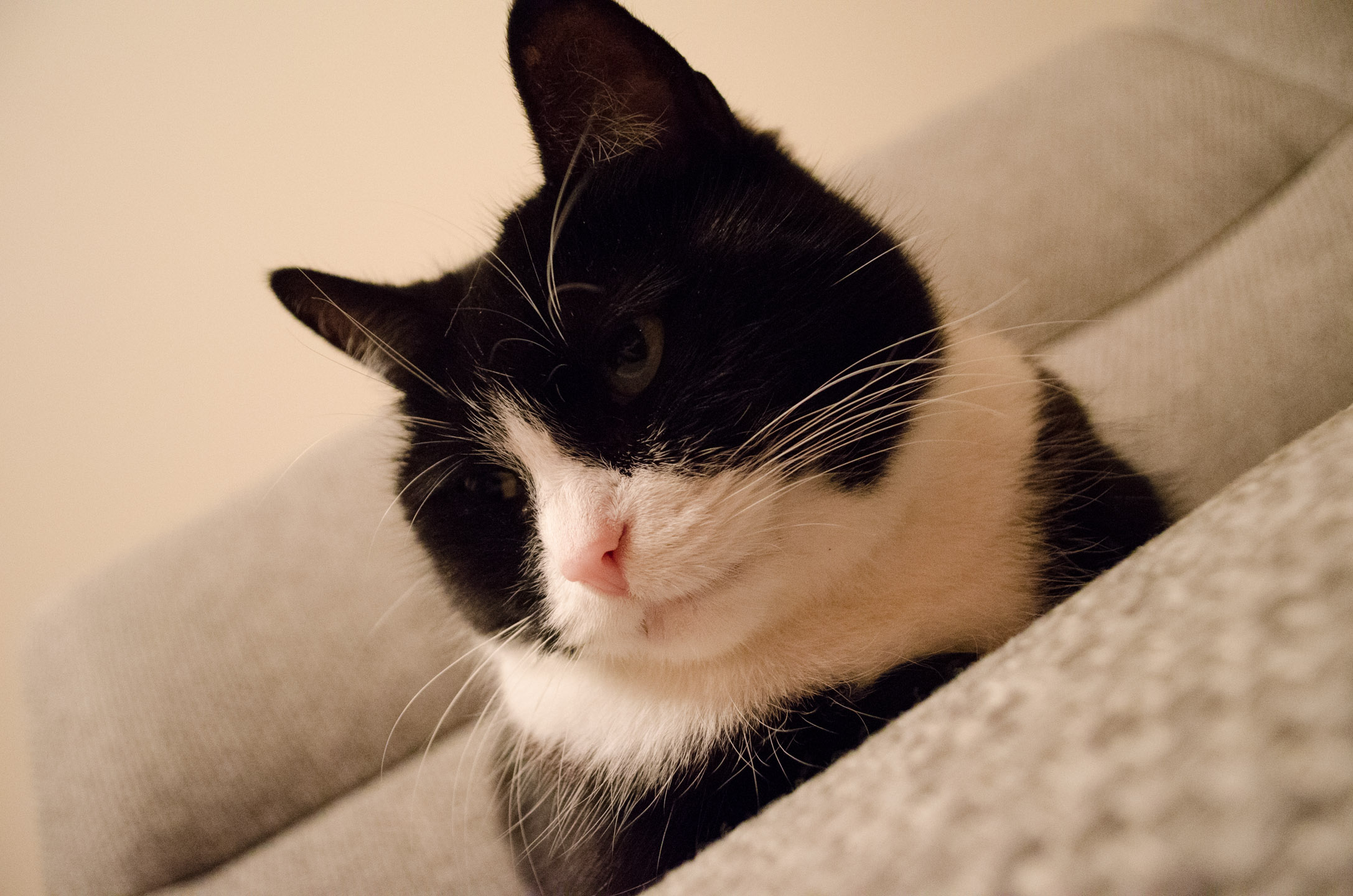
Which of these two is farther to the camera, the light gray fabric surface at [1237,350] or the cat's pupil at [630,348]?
the light gray fabric surface at [1237,350]

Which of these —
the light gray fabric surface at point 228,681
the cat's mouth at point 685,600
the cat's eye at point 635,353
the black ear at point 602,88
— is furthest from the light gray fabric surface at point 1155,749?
the light gray fabric surface at point 228,681

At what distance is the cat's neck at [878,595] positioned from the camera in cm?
50

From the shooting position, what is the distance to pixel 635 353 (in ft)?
1.64

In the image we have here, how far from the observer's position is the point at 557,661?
0.57 metres

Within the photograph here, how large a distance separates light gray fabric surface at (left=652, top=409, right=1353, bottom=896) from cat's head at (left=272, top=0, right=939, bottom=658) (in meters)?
0.21

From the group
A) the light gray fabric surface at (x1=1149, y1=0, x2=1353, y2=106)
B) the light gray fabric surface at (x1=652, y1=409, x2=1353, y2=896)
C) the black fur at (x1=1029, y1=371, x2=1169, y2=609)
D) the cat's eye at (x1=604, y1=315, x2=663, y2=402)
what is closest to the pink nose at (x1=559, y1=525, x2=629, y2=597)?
the cat's eye at (x1=604, y1=315, x2=663, y2=402)

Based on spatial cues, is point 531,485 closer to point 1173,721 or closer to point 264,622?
point 1173,721

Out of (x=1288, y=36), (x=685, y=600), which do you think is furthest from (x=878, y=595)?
(x=1288, y=36)

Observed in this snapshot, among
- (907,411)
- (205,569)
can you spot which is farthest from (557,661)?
(205,569)

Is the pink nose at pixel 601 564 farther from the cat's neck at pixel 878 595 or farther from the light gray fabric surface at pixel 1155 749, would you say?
the light gray fabric surface at pixel 1155 749

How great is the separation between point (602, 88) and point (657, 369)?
244mm

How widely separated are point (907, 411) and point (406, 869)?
91cm

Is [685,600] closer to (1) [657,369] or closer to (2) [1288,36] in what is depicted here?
(1) [657,369]

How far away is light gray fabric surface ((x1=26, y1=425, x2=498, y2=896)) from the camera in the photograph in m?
0.92
